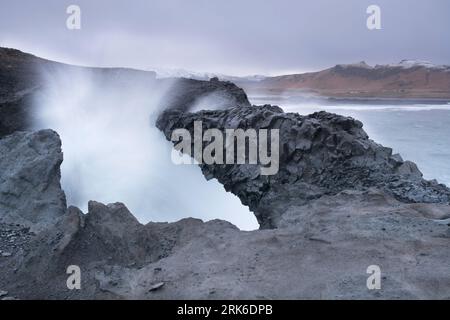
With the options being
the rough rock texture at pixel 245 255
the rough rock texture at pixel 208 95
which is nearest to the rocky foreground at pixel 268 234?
the rough rock texture at pixel 245 255

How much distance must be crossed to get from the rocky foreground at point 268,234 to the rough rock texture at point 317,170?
26 mm

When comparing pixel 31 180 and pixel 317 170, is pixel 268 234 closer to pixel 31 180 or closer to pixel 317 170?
pixel 317 170

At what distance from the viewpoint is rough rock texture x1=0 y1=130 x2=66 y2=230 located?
27.4 ft

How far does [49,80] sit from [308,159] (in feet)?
32.4

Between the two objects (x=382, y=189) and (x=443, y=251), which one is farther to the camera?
(x=382, y=189)

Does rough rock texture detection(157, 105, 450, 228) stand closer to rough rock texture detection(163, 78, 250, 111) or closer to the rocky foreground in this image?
the rocky foreground

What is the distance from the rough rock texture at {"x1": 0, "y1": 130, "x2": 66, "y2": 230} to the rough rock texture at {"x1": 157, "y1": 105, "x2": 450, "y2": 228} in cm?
398

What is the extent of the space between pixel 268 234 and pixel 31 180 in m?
5.49

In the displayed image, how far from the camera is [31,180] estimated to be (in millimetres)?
8812

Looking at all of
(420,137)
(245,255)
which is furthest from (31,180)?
(420,137)

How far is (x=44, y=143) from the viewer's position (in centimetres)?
938
